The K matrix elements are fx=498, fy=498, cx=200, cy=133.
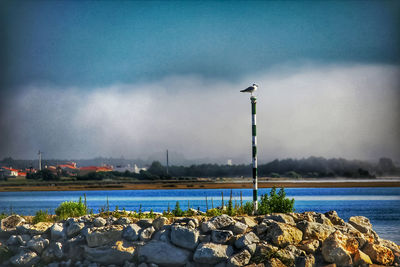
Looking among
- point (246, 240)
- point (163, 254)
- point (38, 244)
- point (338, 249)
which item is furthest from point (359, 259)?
point (38, 244)

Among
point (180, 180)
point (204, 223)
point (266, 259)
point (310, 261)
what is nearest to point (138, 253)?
point (204, 223)

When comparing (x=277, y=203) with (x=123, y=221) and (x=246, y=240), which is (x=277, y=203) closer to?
(x=246, y=240)

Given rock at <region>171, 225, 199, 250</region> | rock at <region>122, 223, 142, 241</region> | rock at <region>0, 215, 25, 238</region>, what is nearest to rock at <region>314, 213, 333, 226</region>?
rock at <region>171, 225, 199, 250</region>

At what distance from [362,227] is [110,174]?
139 feet

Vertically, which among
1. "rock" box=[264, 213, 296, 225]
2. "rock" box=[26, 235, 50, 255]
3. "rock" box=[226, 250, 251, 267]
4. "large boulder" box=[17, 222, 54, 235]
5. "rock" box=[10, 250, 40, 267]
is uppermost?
"rock" box=[264, 213, 296, 225]

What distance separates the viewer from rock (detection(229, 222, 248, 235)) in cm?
1011

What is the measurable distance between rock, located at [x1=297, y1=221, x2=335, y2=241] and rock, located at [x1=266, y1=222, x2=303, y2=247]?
0.17 m

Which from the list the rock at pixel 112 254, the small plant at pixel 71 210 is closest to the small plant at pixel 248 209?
the rock at pixel 112 254

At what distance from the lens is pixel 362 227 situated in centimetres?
1145

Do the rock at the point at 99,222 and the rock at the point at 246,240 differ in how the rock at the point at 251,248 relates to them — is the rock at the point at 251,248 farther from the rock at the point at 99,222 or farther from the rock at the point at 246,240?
the rock at the point at 99,222

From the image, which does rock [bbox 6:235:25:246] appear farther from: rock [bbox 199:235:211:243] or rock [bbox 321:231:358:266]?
rock [bbox 321:231:358:266]

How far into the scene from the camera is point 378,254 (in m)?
10.1

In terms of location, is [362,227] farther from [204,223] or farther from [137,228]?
[137,228]

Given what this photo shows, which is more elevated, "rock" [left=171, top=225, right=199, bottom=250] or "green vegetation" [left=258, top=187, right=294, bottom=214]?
"green vegetation" [left=258, top=187, right=294, bottom=214]
